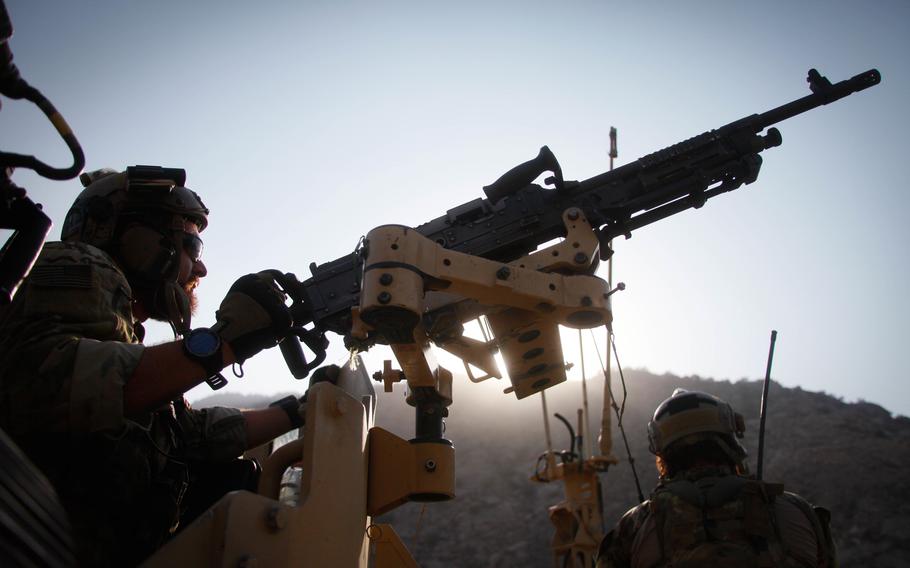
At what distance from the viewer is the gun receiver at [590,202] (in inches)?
183

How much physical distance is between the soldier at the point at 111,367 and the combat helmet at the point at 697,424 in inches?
93.3

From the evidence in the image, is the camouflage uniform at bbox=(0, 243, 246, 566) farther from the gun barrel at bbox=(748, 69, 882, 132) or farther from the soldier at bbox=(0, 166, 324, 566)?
the gun barrel at bbox=(748, 69, 882, 132)

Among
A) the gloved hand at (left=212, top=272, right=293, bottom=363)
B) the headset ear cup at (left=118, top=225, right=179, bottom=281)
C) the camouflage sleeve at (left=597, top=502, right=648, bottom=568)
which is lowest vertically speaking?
the camouflage sleeve at (left=597, top=502, right=648, bottom=568)

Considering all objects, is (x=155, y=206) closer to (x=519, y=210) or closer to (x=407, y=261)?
(x=407, y=261)

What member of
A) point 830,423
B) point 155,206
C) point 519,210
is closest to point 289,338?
point 155,206

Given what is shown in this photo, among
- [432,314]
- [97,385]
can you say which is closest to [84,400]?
[97,385]

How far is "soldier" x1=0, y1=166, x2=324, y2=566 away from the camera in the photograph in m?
2.18

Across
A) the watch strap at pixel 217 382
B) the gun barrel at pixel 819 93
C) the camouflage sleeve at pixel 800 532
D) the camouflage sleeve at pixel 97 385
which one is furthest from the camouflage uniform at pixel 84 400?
the gun barrel at pixel 819 93

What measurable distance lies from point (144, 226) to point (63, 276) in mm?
929

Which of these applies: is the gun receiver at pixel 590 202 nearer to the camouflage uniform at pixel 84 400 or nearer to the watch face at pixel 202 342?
the watch face at pixel 202 342

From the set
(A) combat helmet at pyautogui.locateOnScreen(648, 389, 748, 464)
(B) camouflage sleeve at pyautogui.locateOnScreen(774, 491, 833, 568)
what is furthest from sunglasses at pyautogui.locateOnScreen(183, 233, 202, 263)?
(B) camouflage sleeve at pyautogui.locateOnScreen(774, 491, 833, 568)

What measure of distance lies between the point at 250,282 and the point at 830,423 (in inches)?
1534

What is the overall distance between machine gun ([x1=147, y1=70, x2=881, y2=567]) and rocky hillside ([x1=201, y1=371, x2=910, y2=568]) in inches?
694

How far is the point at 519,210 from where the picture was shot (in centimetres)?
468
